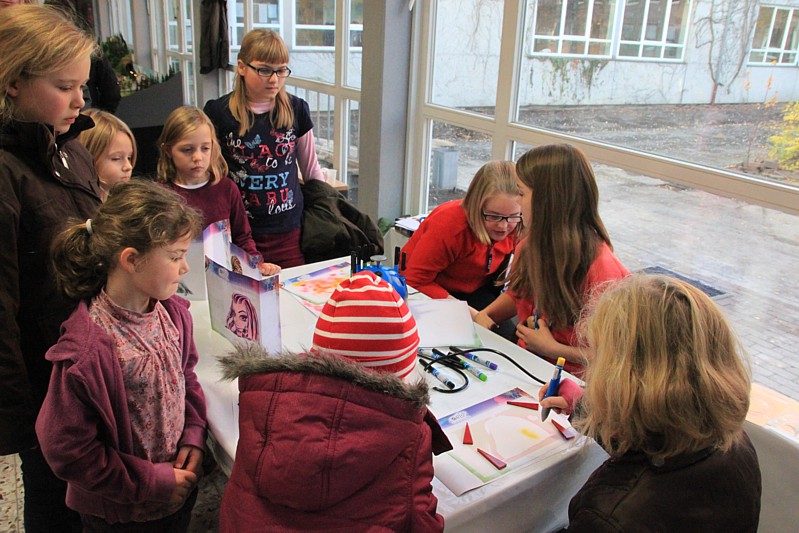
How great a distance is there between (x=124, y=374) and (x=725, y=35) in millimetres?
2223

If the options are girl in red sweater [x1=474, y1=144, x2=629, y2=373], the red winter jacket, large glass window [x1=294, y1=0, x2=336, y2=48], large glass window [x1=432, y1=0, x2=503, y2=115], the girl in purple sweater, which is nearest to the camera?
the red winter jacket

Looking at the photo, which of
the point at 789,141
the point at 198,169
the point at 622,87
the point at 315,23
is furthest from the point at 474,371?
the point at 315,23

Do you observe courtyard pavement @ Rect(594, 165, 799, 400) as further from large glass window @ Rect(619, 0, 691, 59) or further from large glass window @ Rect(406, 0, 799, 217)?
large glass window @ Rect(619, 0, 691, 59)

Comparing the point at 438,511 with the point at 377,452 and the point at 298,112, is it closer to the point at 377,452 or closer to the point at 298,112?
the point at 377,452

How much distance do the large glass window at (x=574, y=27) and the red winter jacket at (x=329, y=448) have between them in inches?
87.4

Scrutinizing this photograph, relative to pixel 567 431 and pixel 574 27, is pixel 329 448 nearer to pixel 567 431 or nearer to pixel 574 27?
pixel 567 431

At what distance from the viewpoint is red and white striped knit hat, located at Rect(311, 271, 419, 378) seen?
1.04 m

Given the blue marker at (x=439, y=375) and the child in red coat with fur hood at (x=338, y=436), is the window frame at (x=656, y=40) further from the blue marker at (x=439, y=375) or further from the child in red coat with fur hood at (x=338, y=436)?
the child in red coat with fur hood at (x=338, y=436)

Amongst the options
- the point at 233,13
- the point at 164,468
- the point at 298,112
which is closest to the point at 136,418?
the point at 164,468

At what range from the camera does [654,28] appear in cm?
244

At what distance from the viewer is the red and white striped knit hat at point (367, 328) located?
104 centimetres

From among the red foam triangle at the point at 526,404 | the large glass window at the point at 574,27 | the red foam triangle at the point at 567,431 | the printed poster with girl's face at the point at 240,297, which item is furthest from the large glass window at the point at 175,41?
the red foam triangle at the point at 567,431

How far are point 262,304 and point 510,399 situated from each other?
2.01 ft

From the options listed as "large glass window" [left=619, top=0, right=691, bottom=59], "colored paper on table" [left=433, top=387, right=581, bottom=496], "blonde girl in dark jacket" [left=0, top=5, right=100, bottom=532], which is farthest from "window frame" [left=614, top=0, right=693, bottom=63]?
"blonde girl in dark jacket" [left=0, top=5, right=100, bottom=532]
